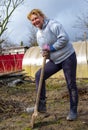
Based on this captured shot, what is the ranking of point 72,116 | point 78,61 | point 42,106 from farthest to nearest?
1. point 78,61
2. point 42,106
3. point 72,116

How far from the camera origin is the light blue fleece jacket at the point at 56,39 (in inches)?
209

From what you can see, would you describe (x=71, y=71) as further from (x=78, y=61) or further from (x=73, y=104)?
(x=78, y=61)

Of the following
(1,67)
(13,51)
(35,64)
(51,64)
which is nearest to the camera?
(51,64)

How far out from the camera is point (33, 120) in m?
5.40

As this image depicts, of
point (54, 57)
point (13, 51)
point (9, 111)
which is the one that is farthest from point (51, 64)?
point (13, 51)

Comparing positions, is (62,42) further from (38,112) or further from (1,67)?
(1,67)

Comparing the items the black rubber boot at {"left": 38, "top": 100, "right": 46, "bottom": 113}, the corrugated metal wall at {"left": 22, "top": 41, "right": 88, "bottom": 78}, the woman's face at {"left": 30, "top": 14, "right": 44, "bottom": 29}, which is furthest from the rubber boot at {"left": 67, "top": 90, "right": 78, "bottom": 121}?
the corrugated metal wall at {"left": 22, "top": 41, "right": 88, "bottom": 78}

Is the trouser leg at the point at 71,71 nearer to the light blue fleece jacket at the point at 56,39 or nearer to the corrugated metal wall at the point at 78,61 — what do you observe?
the light blue fleece jacket at the point at 56,39

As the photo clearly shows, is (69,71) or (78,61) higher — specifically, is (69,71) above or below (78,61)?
above

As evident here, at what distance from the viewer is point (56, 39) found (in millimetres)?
5414

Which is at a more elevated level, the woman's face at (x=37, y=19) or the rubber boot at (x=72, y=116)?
the woman's face at (x=37, y=19)

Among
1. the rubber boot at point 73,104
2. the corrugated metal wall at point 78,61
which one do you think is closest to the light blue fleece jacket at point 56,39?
the rubber boot at point 73,104

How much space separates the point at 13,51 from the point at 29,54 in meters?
22.1

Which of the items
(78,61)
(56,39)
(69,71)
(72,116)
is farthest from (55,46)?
(78,61)
